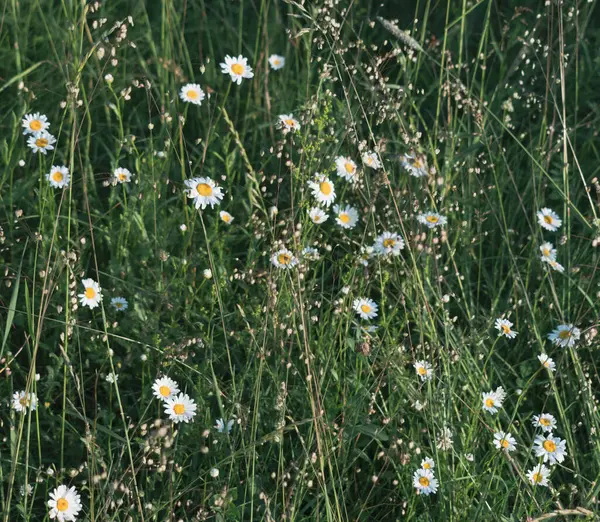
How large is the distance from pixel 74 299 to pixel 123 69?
1.31 metres

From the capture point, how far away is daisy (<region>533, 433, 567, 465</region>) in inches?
73.9

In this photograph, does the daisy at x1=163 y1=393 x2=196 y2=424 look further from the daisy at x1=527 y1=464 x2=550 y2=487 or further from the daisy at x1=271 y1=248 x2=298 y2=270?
the daisy at x1=527 y1=464 x2=550 y2=487

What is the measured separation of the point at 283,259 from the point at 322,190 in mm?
277

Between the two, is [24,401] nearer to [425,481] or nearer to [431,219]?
[425,481]

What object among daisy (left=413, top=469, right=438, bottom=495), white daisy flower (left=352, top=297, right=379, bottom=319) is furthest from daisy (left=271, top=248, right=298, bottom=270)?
daisy (left=413, top=469, right=438, bottom=495)

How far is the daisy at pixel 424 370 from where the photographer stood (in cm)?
185

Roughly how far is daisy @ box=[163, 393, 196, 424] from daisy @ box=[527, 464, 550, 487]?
2.39ft

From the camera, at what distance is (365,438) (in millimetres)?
2033

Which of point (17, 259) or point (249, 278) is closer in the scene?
point (249, 278)

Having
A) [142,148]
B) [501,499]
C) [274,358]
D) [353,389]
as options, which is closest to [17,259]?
[142,148]

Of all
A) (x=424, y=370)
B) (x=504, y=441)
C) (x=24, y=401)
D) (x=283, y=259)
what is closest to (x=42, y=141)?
(x=283, y=259)

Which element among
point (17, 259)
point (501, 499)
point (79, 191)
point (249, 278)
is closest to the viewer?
point (501, 499)

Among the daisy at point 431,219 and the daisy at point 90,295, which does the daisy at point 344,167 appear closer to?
the daisy at point 431,219

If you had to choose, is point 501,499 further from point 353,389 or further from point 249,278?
point 249,278
